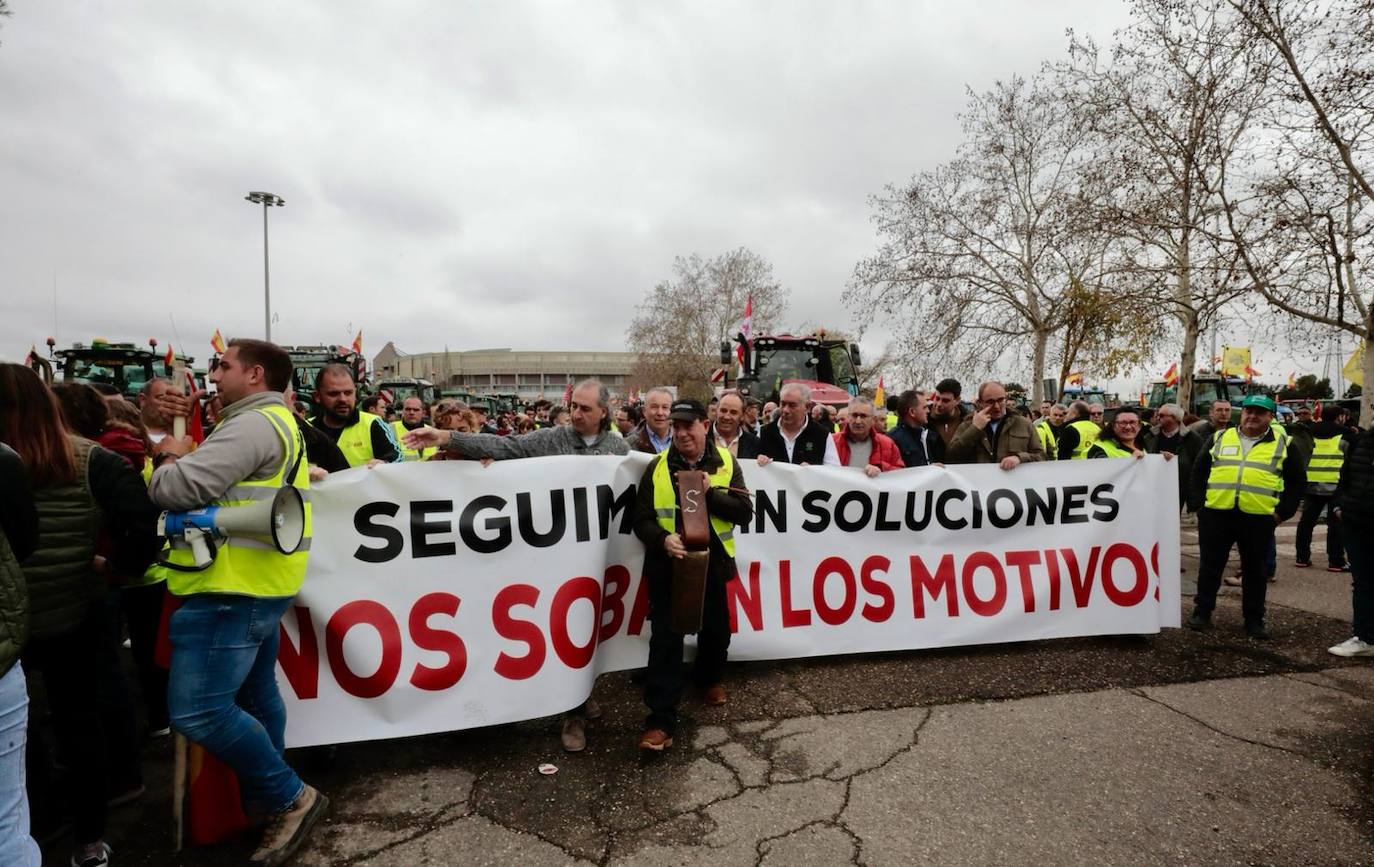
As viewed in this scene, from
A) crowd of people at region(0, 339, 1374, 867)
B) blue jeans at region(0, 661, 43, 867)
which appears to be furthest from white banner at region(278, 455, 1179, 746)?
blue jeans at region(0, 661, 43, 867)

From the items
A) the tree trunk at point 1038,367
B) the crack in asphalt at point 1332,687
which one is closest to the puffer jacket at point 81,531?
the crack in asphalt at point 1332,687

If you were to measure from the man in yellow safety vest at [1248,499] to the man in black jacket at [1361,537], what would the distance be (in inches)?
11.8

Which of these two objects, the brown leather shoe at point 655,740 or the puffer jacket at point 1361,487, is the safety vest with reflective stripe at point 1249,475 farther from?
the brown leather shoe at point 655,740

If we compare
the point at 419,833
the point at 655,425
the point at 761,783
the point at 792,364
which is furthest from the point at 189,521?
the point at 792,364

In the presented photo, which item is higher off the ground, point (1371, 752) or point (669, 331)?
point (669, 331)

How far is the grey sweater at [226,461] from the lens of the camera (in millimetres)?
2197

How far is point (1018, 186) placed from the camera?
24.6m

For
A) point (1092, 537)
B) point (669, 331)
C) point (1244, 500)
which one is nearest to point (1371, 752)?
point (1092, 537)

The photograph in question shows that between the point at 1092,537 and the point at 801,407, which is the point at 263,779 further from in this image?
the point at 1092,537

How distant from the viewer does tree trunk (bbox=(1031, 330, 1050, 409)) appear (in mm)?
24969

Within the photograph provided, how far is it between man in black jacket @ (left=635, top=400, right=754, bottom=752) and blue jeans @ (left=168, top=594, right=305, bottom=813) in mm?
1516

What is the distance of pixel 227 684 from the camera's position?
237cm

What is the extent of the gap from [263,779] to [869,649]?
332 centimetres

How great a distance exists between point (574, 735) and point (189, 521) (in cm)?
195
